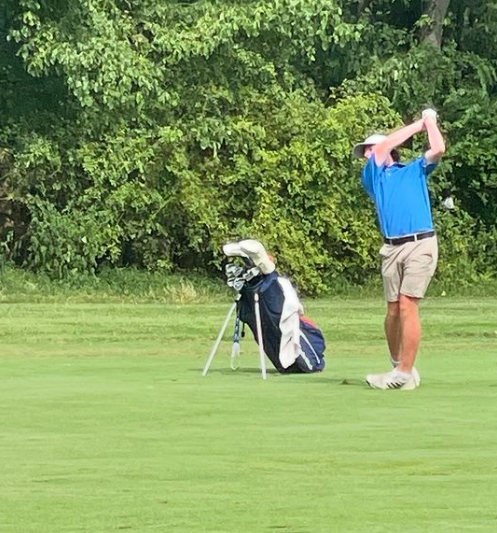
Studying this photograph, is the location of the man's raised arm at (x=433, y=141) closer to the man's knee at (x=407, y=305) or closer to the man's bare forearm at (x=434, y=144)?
the man's bare forearm at (x=434, y=144)

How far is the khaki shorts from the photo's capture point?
12.6 metres

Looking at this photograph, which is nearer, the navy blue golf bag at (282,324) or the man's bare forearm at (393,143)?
the man's bare forearm at (393,143)

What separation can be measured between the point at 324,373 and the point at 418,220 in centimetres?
205

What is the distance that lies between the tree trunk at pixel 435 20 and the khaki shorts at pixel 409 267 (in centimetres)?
2172

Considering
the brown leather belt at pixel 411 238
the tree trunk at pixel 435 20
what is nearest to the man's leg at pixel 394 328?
the brown leather belt at pixel 411 238

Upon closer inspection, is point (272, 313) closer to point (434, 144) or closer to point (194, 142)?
point (434, 144)

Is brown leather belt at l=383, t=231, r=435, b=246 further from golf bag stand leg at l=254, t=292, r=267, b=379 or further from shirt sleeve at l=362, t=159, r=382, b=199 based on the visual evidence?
golf bag stand leg at l=254, t=292, r=267, b=379

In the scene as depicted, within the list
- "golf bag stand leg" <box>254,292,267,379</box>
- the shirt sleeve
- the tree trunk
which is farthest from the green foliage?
the shirt sleeve

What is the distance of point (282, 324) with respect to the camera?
14141 millimetres

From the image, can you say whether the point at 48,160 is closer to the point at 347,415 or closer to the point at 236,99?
the point at 236,99

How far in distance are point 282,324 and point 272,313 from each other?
0.12m

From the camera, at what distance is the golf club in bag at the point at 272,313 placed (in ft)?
46.4

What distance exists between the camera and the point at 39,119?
31.1 metres

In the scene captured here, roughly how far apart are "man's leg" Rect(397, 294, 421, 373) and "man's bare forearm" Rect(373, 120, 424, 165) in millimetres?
999
